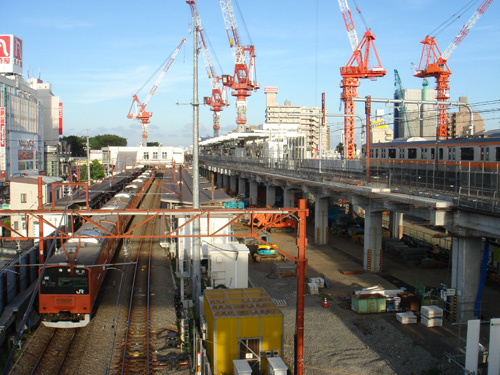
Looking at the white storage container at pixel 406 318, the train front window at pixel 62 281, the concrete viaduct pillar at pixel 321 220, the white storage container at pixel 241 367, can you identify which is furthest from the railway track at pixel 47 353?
the concrete viaduct pillar at pixel 321 220

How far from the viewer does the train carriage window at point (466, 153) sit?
20.5 meters

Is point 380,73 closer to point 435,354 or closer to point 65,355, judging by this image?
point 435,354

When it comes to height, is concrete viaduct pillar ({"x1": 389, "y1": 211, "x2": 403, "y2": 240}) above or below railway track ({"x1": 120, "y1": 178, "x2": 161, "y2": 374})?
above

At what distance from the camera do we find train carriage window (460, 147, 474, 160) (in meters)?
20.5

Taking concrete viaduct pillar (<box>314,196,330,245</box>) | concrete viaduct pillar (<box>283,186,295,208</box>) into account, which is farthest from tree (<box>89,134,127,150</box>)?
concrete viaduct pillar (<box>314,196,330,245</box>)

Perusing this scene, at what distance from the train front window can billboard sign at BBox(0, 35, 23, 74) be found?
54.8 meters

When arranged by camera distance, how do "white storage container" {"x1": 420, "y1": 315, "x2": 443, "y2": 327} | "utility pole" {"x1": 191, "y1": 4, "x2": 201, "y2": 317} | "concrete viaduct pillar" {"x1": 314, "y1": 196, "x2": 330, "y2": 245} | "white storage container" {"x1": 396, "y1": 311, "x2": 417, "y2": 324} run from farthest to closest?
"concrete viaduct pillar" {"x1": 314, "y1": 196, "x2": 330, "y2": 245}
"white storage container" {"x1": 396, "y1": 311, "x2": 417, "y2": 324}
"white storage container" {"x1": 420, "y1": 315, "x2": 443, "y2": 327}
"utility pole" {"x1": 191, "y1": 4, "x2": 201, "y2": 317}

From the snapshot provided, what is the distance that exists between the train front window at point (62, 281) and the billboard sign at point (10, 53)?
180 feet

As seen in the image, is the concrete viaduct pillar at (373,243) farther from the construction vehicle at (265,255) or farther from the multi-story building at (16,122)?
the multi-story building at (16,122)

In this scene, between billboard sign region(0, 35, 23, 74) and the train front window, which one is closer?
the train front window

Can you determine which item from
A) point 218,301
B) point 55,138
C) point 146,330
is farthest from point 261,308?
point 55,138

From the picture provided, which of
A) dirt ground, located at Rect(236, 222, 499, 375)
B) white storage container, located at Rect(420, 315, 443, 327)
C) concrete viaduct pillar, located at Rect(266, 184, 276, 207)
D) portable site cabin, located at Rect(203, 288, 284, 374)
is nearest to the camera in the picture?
portable site cabin, located at Rect(203, 288, 284, 374)

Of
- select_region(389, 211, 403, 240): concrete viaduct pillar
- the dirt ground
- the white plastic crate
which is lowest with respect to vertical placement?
the dirt ground

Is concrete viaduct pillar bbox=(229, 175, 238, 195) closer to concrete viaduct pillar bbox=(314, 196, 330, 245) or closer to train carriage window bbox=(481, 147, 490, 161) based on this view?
concrete viaduct pillar bbox=(314, 196, 330, 245)
